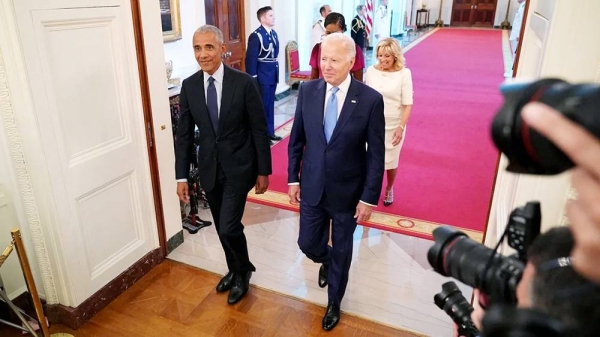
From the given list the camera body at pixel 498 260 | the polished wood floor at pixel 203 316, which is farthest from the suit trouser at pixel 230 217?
the camera body at pixel 498 260

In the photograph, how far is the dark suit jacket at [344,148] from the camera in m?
2.21

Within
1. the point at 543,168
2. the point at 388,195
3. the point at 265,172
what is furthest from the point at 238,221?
the point at 543,168

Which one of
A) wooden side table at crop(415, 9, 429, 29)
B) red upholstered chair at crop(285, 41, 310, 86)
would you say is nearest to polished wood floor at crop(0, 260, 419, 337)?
red upholstered chair at crop(285, 41, 310, 86)

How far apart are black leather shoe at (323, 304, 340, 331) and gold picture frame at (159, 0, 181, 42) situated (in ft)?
11.4

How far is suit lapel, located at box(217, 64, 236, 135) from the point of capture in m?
2.42

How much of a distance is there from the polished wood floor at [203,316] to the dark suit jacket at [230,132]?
71 centimetres

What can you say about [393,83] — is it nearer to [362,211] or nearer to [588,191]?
[362,211]

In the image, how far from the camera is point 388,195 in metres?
4.04

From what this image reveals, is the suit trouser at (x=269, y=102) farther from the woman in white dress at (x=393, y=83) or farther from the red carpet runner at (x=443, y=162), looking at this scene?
the woman in white dress at (x=393, y=83)

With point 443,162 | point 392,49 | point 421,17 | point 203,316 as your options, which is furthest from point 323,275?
point 421,17

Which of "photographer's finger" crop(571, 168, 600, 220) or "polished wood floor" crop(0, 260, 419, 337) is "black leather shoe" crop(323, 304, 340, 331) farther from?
"photographer's finger" crop(571, 168, 600, 220)

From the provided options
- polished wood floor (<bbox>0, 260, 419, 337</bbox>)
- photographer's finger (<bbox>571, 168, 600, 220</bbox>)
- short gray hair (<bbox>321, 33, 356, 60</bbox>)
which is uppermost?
short gray hair (<bbox>321, 33, 356, 60</bbox>)

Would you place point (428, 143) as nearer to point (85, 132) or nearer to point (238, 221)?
point (238, 221)

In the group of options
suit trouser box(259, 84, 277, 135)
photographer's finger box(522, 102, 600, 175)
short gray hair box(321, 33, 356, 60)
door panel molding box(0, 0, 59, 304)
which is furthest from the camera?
suit trouser box(259, 84, 277, 135)
